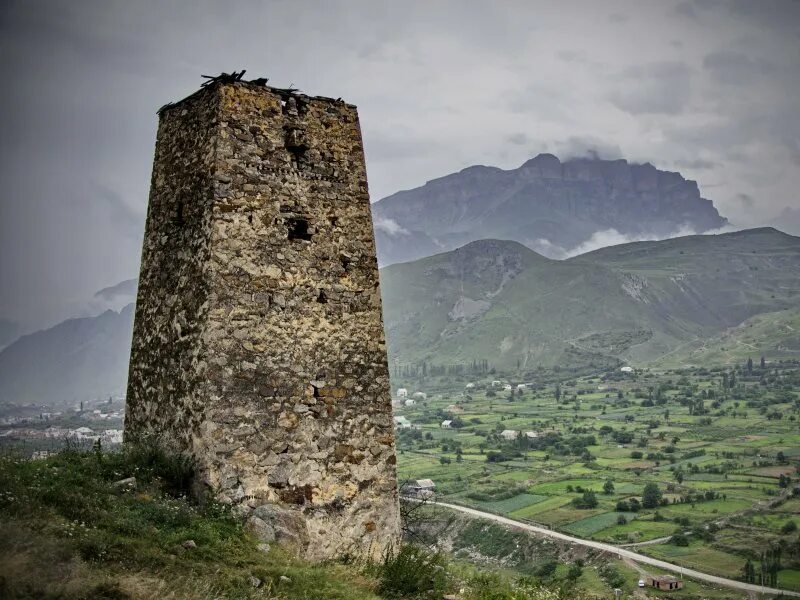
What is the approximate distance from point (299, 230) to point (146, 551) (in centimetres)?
464

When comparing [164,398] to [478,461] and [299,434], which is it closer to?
[299,434]

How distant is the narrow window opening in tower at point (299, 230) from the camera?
10.4 m

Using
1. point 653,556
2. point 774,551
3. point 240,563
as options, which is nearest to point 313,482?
point 240,563

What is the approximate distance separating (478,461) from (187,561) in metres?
121

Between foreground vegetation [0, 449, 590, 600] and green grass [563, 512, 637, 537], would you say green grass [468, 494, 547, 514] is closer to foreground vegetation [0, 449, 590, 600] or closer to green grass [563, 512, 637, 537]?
green grass [563, 512, 637, 537]

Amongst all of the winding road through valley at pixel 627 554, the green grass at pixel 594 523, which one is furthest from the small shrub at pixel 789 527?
the winding road through valley at pixel 627 554

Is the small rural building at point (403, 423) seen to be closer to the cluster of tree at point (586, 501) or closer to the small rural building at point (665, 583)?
the cluster of tree at point (586, 501)

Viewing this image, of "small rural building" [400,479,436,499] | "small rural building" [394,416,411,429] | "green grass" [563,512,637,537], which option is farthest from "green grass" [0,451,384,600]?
"small rural building" [394,416,411,429]

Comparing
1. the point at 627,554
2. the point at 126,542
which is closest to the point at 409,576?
the point at 126,542

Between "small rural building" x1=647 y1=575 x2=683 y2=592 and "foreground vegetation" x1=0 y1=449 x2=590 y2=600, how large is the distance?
191 ft

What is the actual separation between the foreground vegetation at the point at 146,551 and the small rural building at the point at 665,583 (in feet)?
191

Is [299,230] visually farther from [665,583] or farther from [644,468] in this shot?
[644,468]

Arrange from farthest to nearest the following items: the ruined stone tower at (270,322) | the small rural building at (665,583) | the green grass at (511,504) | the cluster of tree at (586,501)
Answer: the cluster of tree at (586,501) → the green grass at (511,504) → the small rural building at (665,583) → the ruined stone tower at (270,322)

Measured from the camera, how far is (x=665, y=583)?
62719mm
